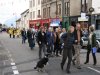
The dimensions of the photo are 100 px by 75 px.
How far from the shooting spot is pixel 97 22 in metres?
42.5

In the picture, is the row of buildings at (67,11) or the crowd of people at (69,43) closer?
the crowd of people at (69,43)

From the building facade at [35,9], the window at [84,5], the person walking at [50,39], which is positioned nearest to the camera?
the person walking at [50,39]

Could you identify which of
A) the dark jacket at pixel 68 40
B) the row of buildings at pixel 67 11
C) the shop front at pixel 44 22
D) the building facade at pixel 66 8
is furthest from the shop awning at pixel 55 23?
the dark jacket at pixel 68 40

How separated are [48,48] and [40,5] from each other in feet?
164

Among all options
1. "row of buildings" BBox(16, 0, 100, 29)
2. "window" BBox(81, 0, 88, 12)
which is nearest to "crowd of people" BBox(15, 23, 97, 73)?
"row of buildings" BBox(16, 0, 100, 29)

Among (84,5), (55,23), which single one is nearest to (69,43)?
(84,5)

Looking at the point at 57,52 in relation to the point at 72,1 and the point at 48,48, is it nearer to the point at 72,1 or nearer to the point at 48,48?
the point at 48,48

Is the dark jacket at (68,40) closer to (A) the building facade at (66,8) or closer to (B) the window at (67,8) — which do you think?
(A) the building facade at (66,8)

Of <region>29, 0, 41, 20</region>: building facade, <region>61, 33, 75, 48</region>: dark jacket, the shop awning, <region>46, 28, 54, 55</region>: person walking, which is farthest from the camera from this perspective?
<region>29, 0, 41, 20</region>: building facade

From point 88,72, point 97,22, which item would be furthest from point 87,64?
point 97,22

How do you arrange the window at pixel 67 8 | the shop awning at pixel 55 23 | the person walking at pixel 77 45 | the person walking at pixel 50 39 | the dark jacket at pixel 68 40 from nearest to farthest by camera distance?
1. the dark jacket at pixel 68 40
2. the person walking at pixel 77 45
3. the person walking at pixel 50 39
4. the window at pixel 67 8
5. the shop awning at pixel 55 23

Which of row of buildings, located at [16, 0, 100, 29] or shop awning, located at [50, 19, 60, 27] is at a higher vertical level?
row of buildings, located at [16, 0, 100, 29]

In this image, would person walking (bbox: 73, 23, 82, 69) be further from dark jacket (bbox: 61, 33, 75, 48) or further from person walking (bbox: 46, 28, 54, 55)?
person walking (bbox: 46, 28, 54, 55)

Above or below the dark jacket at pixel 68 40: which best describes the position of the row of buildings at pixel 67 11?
above
